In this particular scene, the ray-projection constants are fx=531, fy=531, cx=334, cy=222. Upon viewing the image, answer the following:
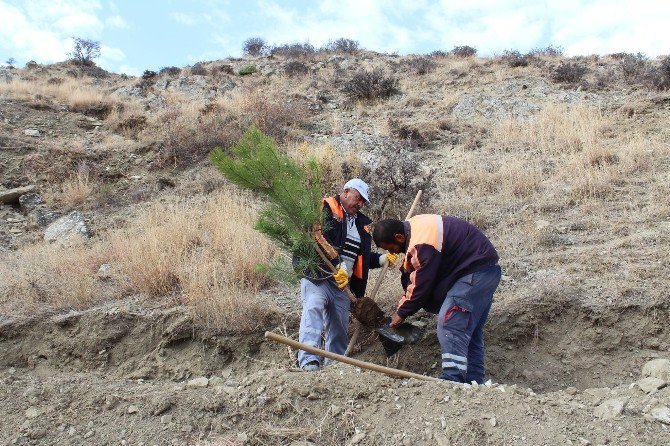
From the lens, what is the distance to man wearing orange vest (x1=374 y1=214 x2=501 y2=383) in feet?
11.9

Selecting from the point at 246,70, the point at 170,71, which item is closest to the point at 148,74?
the point at 170,71

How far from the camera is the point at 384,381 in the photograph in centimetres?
319

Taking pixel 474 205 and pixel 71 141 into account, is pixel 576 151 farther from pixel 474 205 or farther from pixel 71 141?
pixel 71 141

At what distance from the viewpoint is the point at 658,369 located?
3.57 meters

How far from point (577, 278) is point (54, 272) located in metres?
5.31

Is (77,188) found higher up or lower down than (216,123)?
lower down

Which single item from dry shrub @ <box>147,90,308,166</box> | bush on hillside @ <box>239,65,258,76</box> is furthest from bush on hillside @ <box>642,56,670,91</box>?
bush on hillside @ <box>239,65,258,76</box>

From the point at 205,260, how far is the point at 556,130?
636cm

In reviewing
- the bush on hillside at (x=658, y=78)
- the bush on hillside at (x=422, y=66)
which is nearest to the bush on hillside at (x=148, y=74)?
the bush on hillside at (x=422, y=66)

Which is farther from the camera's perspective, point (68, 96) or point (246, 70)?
point (246, 70)

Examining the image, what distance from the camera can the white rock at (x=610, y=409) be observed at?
9.12ft

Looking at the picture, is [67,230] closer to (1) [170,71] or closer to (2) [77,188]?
(2) [77,188]

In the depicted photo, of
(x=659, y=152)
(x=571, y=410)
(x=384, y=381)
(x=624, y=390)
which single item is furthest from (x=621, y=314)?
(x=659, y=152)

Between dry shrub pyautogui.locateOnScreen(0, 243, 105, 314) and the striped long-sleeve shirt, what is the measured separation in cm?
325
